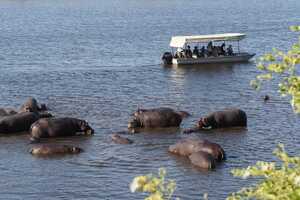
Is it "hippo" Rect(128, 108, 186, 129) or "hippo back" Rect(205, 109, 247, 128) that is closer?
"hippo back" Rect(205, 109, 247, 128)

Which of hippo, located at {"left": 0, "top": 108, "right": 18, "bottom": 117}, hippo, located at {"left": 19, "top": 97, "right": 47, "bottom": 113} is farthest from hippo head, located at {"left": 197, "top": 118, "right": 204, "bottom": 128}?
hippo, located at {"left": 0, "top": 108, "right": 18, "bottom": 117}

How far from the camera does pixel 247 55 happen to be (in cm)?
5428

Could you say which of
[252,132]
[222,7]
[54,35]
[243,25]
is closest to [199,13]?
[222,7]

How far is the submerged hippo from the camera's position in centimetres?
3148

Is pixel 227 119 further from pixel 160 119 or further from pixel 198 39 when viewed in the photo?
pixel 198 39

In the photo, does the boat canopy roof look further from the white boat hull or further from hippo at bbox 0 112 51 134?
hippo at bbox 0 112 51 134

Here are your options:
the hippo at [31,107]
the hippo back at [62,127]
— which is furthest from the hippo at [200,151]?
the hippo at [31,107]

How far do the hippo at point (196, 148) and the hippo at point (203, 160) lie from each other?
0.97ft

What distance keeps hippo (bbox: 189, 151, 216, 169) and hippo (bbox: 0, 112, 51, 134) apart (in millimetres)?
8732

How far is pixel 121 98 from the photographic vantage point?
39.5 metres

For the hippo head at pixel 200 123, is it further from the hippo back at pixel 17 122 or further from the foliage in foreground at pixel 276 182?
the foliage in foreground at pixel 276 182

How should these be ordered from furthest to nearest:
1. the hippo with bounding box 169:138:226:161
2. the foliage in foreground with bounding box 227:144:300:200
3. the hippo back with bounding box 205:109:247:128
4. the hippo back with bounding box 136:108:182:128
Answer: the hippo back with bounding box 136:108:182:128 → the hippo back with bounding box 205:109:247:128 → the hippo with bounding box 169:138:226:161 → the foliage in foreground with bounding box 227:144:300:200

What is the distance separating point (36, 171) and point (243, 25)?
6536 cm

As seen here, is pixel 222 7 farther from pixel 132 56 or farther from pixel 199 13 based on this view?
pixel 132 56
